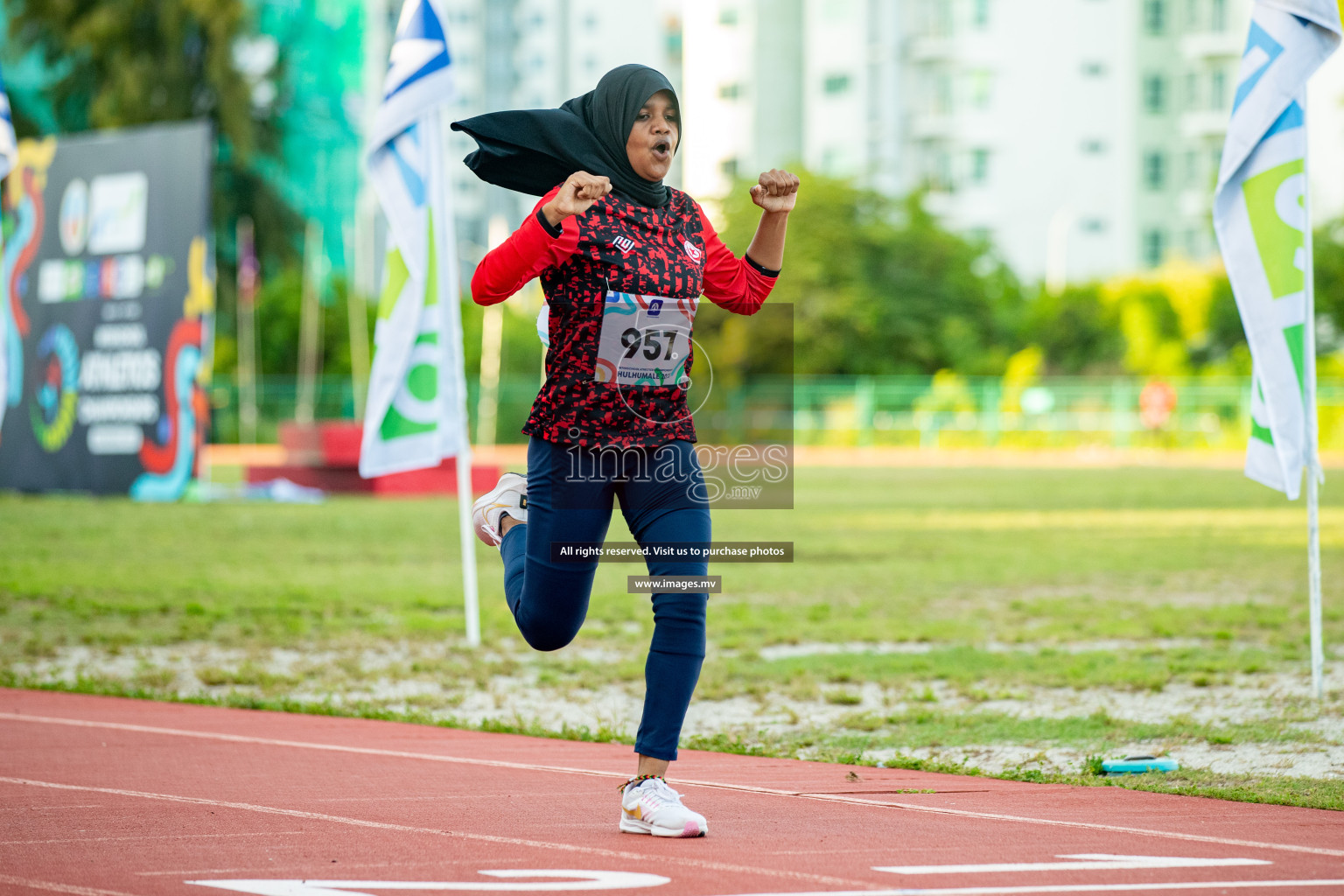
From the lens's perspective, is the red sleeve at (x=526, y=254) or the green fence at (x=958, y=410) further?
the green fence at (x=958, y=410)

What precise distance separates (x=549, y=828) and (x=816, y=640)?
18.4 ft

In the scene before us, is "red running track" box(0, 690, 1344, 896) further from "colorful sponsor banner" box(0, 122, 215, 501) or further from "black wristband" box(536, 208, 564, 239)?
"colorful sponsor banner" box(0, 122, 215, 501)

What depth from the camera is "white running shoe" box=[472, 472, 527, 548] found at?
5.09 m

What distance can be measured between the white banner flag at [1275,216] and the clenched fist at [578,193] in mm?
4644

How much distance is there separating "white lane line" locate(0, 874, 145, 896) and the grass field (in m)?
3.13

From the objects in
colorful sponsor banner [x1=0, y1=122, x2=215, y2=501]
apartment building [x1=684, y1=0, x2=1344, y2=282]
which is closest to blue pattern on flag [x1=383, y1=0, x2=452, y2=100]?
colorful sponsor banner [x1=0, y1=122, x2=215, y2=501]

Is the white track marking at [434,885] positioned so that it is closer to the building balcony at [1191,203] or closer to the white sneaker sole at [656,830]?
the white sneaker sole at [656,830]

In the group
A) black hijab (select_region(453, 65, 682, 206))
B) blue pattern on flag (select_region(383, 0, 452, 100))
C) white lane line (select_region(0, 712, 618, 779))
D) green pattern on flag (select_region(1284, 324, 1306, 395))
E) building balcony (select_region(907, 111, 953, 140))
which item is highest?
building balcony (select_region(907, 111, 953, 140))

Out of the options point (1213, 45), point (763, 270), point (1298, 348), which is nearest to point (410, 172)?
point (1298, 348)

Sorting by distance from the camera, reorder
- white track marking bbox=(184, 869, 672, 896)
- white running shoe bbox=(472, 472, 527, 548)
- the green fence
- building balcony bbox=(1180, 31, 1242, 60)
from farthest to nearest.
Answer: building balcony bbox=(1180, 31, 1242, 60) → the green fence → white running shoe bbox=(472, 472, 527, 548) → white track marking bbox=(184, 869, 672, 896)

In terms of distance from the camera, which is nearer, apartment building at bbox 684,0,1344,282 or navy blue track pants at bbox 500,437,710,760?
navy blue track pants at bbox 500,437,710,760

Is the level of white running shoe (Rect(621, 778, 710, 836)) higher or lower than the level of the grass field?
higher

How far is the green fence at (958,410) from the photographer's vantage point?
48.0 metres

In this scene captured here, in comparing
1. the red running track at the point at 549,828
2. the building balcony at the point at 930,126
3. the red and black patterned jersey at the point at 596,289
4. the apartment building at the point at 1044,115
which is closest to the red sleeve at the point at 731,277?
the red and black patterned jersey at the point at 596,289
